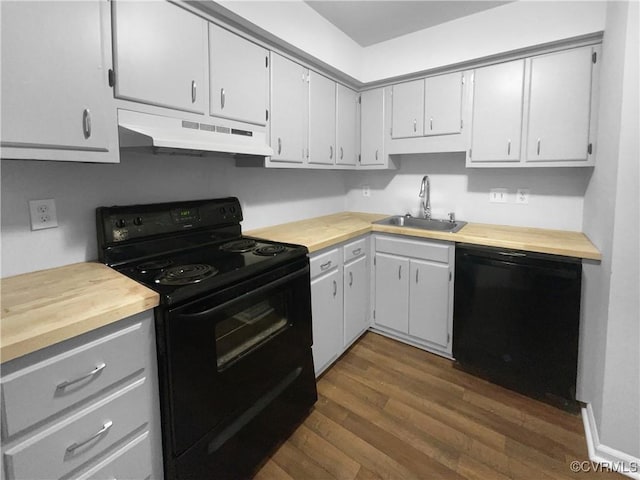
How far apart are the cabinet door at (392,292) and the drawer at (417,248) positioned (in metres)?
0.06

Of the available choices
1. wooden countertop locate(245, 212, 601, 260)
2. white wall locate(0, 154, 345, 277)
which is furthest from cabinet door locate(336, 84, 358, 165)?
white wall locate(0, 154, 345, 277)

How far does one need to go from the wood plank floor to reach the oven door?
0.36m

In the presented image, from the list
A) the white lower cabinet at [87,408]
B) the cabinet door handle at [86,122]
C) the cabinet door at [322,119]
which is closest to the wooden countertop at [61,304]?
the white lower cabinet at [87,408]

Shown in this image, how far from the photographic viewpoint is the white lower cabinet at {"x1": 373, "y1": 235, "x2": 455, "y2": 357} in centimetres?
224

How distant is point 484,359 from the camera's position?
2.09 metres

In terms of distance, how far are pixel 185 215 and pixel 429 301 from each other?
1.76m

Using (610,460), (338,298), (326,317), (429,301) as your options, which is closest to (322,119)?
(338,298)

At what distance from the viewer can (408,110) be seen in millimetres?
2639

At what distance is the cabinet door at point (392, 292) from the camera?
2449 mm

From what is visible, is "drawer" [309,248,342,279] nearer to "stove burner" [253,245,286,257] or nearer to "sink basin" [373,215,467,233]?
"stove burner" [253,245,286,257]

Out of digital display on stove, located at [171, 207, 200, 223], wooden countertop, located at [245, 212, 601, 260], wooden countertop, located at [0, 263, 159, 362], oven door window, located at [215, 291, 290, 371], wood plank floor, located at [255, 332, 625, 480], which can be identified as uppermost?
digital display on stove, located at [171, 207, 200, 223]

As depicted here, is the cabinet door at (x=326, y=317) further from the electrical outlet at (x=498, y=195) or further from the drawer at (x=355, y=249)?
the electrical outlet at (x=498, y=195)

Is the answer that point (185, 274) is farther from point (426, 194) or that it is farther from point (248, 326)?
point (426, 194)

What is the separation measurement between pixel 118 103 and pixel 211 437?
1.38 meters
